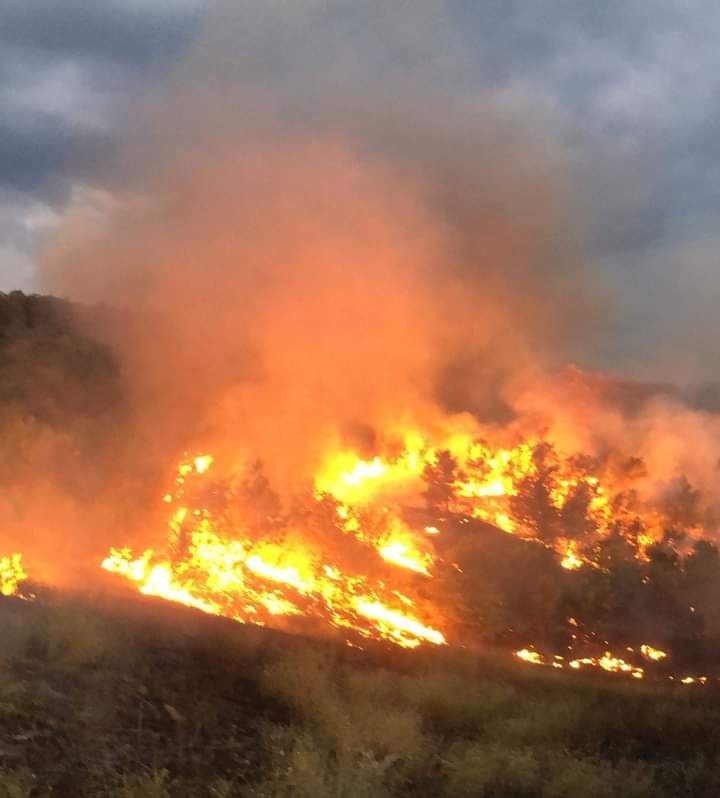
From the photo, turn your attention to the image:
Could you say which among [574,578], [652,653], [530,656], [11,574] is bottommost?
[11,574]

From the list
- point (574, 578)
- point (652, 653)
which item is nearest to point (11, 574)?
point (574, 578)

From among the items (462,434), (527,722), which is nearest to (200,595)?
(527,722)

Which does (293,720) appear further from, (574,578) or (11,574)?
(574,578)

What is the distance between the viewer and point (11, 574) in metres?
10.7

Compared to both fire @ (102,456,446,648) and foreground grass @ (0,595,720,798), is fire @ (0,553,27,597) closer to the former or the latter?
foreground grass @ (0,595,720,798)

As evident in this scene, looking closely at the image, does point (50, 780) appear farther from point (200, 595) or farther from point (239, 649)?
point (200, 595)

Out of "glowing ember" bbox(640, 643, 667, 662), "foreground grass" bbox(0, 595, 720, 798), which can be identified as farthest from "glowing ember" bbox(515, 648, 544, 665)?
"glowing ember" bbox(640, 643, 667, 662)

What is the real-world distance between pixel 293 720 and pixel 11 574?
165 inches

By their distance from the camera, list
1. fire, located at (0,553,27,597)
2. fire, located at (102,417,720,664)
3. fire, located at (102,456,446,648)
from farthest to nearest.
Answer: fire, located at (102,417,720,664), fire, located at (102,456,446,648), fire, located at (0,553,27,597)

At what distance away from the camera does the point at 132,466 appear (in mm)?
16453

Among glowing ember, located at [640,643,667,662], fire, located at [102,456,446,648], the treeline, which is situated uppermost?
the treeline

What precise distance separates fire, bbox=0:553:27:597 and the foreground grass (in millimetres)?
596

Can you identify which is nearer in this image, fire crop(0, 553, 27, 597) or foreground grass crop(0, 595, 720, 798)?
foreground grass crop(0, 595, 720, 798)

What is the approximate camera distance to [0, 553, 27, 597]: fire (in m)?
10.3
